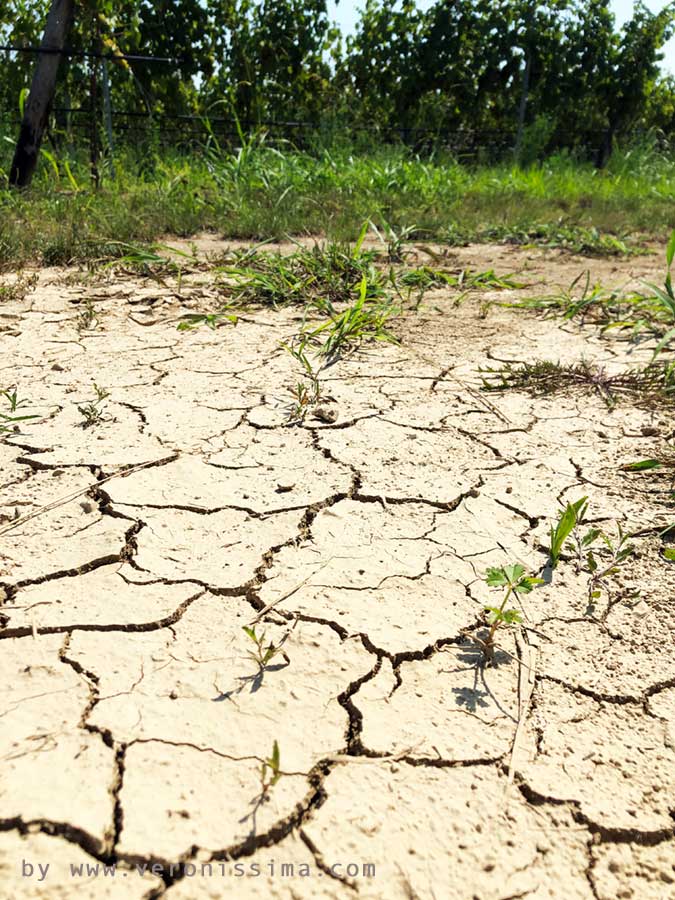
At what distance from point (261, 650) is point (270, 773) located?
0.88ft

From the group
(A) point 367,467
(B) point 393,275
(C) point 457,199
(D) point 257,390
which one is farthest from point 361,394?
Result: (C) point 457,199

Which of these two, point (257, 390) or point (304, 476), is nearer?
point (304, 476)

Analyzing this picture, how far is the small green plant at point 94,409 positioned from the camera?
2.25 metres

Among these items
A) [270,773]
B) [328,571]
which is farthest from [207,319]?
[270,773]

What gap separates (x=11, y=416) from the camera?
2.27m

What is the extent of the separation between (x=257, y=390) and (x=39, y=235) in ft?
7.38

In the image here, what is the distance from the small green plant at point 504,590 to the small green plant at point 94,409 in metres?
1.29

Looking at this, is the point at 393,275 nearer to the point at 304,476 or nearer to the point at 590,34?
the point at 304,476

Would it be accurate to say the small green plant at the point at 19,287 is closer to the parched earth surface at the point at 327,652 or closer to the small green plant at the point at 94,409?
the parched earth surface at the point at 327,652

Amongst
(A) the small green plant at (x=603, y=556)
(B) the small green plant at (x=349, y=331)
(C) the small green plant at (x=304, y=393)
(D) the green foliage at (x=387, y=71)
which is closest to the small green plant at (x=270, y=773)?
(A) the small green plant at (x=603, y=556)

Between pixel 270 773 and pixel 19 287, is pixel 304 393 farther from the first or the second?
pixel 19 287

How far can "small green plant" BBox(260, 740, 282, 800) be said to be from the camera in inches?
42.5

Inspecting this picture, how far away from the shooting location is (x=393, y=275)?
12.5 ft

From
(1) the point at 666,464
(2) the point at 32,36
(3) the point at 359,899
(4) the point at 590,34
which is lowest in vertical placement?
(3) the point at 359,899
